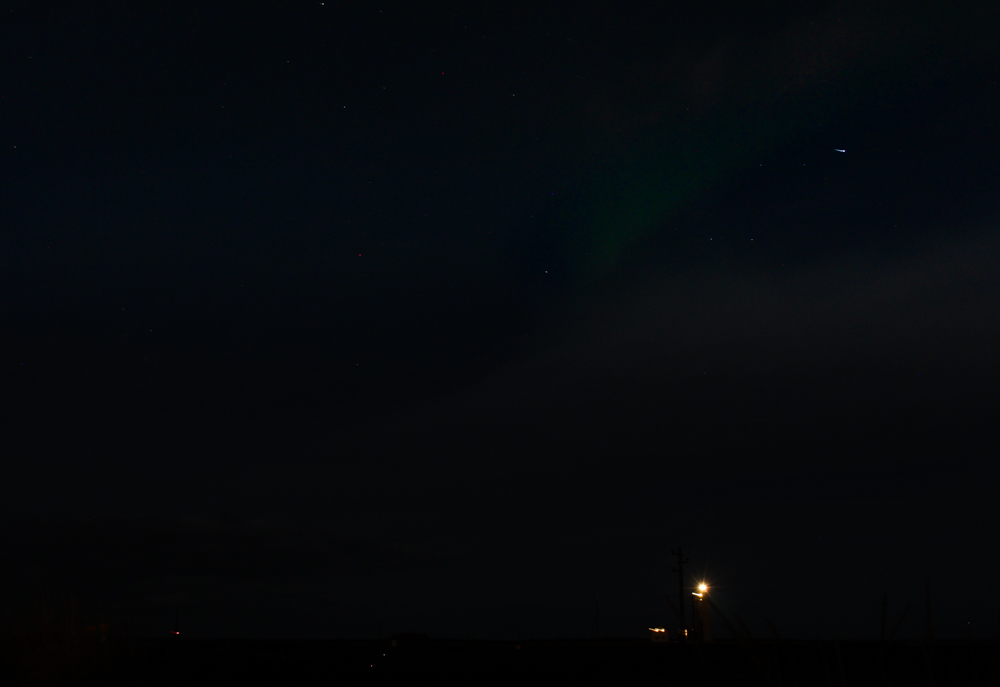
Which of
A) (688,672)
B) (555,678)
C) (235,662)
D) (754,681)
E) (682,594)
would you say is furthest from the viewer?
(682,594)

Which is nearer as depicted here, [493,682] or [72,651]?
[72,651]

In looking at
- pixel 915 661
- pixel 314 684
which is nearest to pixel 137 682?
pixel 314 684

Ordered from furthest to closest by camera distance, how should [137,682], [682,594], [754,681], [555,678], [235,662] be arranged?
[682,594] → [235,662] → [555,678] → [754,681] → [137,682]

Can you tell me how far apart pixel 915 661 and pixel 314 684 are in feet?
43.1

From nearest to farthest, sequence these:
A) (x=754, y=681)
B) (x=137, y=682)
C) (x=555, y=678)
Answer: (x=137, y=682), (x=754, y=681), (x=555, y=678)

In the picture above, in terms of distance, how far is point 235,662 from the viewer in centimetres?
1562

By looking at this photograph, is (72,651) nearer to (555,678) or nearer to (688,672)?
(555,678)

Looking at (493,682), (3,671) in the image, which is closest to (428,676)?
(493,682)

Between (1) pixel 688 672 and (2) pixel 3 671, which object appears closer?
(2) pixel 3 671

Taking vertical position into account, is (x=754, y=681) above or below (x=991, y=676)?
below

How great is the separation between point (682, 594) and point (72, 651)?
4600 cm

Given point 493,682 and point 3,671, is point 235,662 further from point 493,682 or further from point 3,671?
point 493,682

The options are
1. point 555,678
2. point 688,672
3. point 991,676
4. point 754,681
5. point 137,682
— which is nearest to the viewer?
point 991,676

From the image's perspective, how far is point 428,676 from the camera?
14617mm
